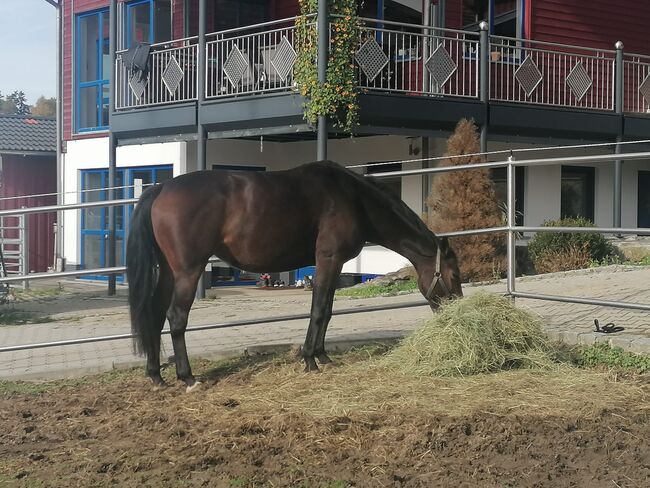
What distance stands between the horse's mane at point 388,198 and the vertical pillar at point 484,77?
7.76 metres

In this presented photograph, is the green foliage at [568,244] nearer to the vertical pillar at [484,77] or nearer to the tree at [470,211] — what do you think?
the tree at [470,211]

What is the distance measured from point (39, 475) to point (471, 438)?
218cm

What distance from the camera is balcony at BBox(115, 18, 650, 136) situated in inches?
526

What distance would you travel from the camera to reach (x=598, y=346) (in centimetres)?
650

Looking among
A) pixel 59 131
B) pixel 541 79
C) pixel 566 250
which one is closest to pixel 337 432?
pixel 566 250

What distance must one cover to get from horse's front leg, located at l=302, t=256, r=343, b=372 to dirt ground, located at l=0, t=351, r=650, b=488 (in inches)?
9.6

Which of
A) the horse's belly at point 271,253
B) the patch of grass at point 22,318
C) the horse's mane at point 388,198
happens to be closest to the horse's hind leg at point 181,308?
the horse's belly at point 271,253

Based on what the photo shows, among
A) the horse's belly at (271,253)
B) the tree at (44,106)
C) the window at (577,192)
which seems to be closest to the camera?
the horse's belly at (271,253)

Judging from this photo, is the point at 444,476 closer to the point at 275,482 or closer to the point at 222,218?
the point at 275,482

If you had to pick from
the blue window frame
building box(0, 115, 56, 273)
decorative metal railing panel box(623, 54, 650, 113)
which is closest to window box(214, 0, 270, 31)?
the blue window frame

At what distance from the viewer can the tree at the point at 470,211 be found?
12.2 m

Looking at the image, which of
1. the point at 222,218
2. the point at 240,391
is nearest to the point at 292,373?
the point at 240,391

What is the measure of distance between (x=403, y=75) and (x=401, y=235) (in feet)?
23.9

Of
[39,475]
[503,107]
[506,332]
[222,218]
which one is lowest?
[39,475]
